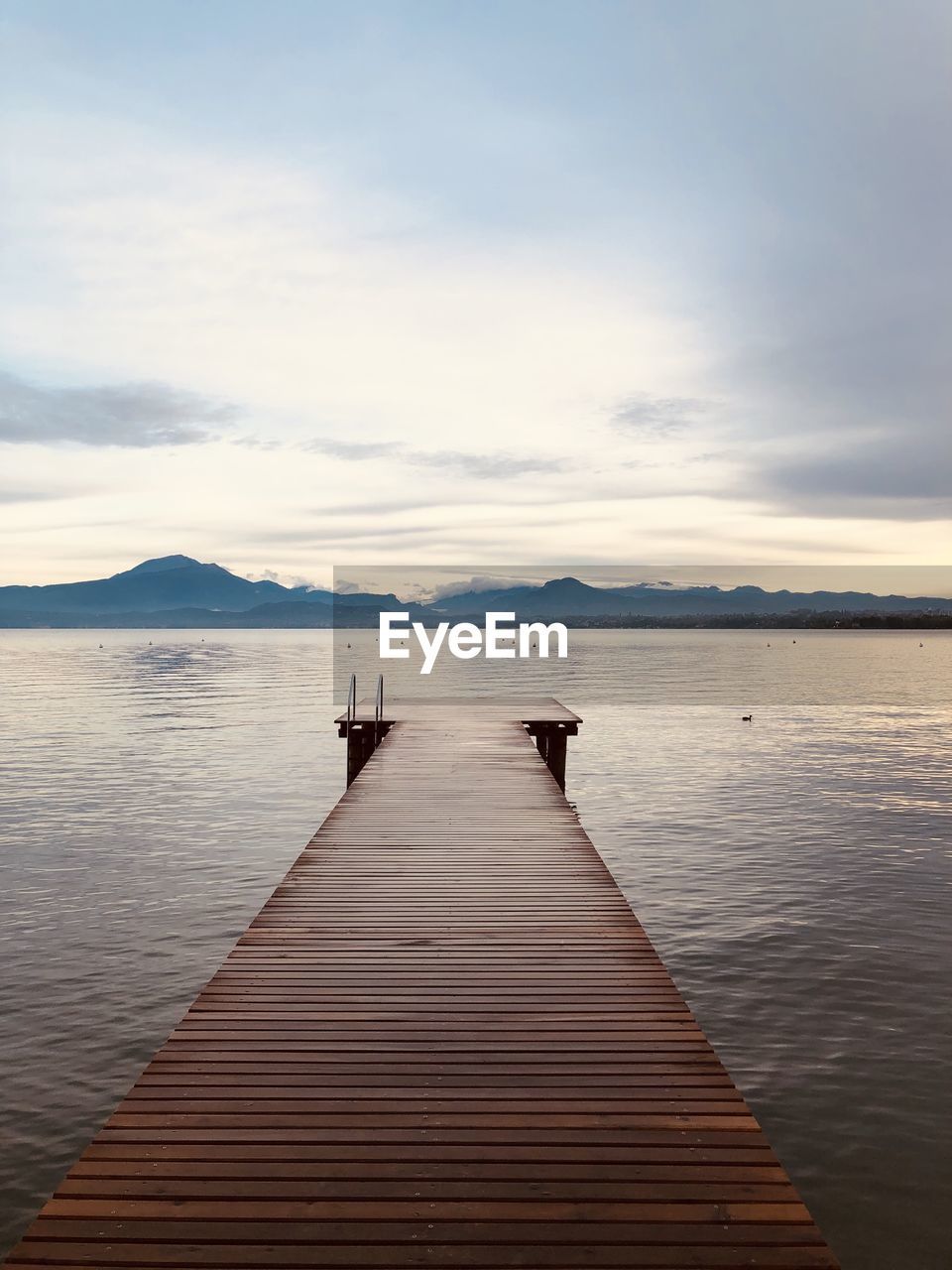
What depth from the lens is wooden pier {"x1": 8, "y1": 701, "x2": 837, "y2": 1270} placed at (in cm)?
354

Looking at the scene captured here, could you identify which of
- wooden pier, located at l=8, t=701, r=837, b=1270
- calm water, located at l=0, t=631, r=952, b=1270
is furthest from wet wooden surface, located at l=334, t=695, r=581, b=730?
wooden pier, located at l=8, t=701, r=837, b=1270

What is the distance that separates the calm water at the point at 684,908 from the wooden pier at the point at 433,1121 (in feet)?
7.20

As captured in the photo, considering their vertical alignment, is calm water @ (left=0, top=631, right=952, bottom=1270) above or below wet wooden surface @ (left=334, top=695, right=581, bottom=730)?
below

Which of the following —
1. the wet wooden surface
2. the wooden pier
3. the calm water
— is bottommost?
the calm water

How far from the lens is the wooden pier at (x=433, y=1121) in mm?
3537

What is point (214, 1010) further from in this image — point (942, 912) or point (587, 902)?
point (942, 912)

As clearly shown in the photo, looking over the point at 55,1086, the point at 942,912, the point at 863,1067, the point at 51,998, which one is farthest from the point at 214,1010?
the point at 942,912

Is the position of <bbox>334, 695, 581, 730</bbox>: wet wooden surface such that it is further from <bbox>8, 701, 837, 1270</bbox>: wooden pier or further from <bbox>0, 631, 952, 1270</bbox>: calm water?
<bbox>8, 701, 837, 1270</bbox>: wooden pier

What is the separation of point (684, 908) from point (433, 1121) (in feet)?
31.1

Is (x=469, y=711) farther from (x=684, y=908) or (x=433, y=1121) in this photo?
(x=433, y=1121)

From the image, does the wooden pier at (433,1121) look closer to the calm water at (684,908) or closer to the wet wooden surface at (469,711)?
the calm water at (684,908)

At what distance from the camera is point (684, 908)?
1320 centimetres

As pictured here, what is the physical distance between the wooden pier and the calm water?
7.20 feet

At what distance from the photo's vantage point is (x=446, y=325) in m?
30.9
